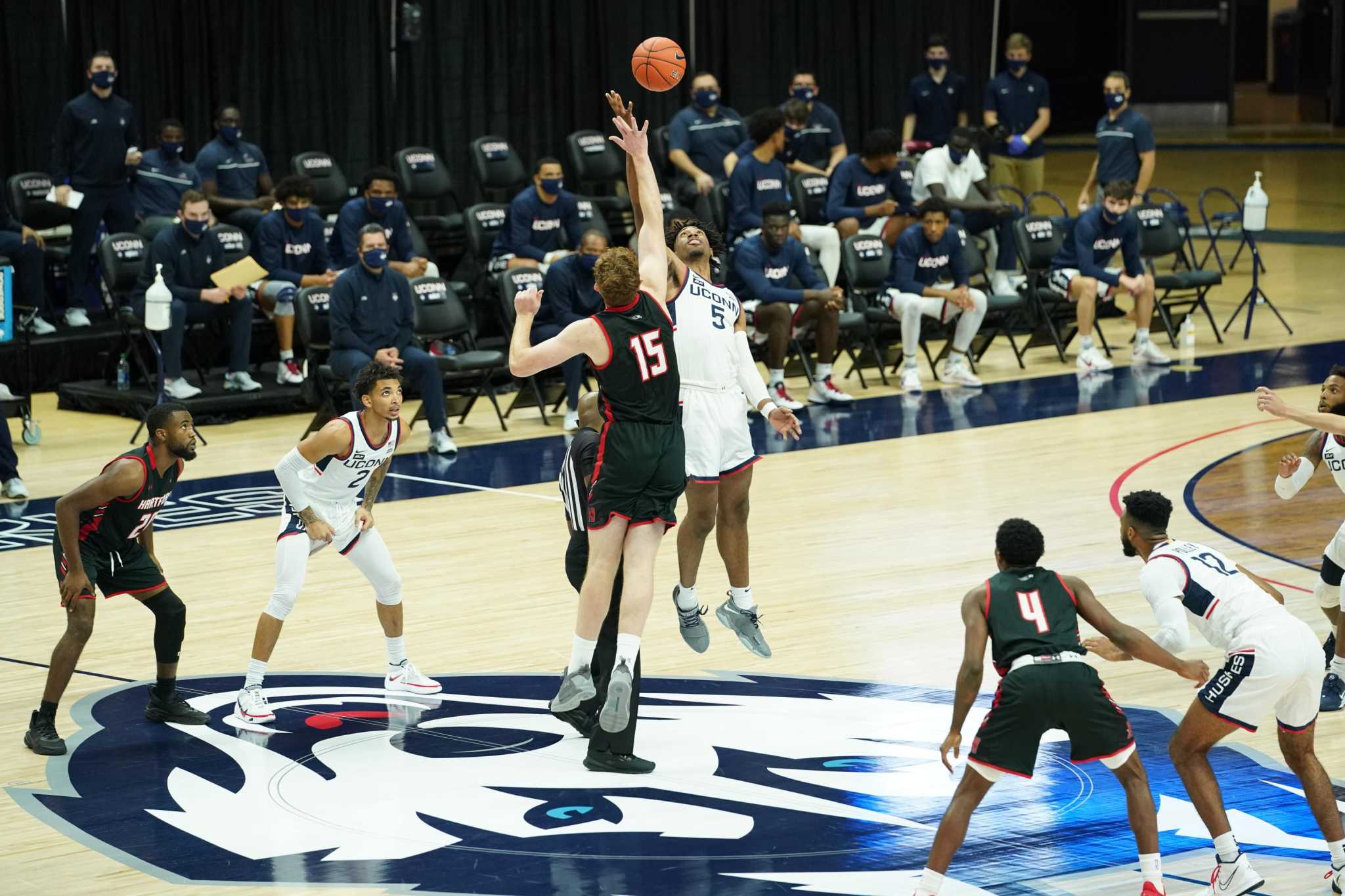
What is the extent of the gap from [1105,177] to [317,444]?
41.1ft

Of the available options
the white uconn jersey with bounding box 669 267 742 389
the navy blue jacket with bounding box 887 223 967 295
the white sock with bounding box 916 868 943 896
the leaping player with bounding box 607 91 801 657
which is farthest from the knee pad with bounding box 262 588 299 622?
the navy blue jacket with bounding box 887 223 967 295

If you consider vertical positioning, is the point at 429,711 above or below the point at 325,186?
below

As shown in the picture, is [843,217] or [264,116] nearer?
[843,217]

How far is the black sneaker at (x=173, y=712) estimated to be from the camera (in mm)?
7953

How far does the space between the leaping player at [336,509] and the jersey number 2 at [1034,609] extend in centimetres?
302

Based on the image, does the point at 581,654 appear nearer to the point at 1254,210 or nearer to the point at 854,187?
the point at 854,187

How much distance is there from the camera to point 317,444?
25.6ft

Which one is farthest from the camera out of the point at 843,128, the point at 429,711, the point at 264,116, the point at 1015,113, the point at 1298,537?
the point at 843,128

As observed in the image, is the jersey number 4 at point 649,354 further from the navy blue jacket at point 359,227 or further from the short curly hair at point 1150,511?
the navy blue jacket at point 359,227

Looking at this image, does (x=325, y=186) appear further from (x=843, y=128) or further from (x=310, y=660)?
(x=310, y=660)

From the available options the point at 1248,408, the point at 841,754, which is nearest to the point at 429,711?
the point at 841,754

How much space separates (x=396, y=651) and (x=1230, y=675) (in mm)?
3687

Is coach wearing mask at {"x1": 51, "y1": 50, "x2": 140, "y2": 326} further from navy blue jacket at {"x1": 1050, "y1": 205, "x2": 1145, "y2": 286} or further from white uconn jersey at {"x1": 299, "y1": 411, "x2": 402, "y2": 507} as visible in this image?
white uconn jersey at {"x1": 299, "y1": 411, "x2": 402, "y2": 507}

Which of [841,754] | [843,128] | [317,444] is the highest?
[843,128]
